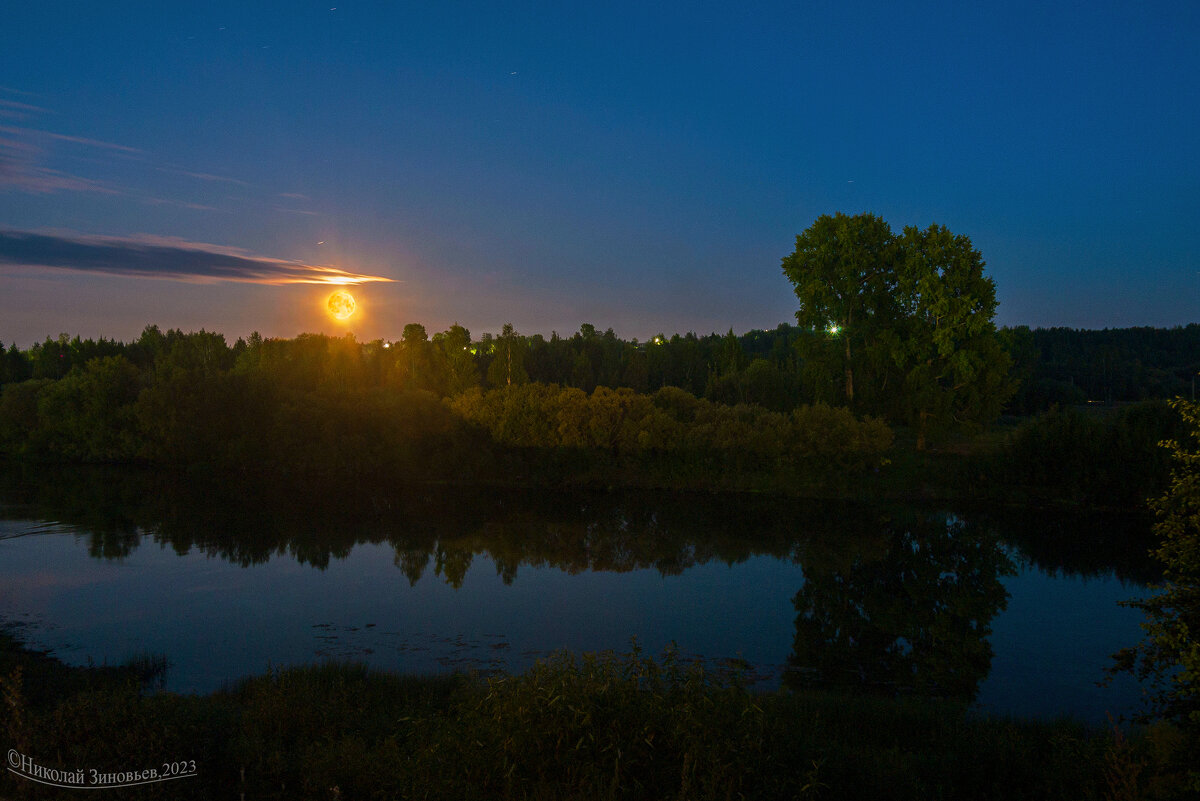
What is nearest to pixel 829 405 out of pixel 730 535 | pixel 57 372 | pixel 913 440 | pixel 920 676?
pixel 913 440

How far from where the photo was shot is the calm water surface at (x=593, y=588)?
53.7 ft

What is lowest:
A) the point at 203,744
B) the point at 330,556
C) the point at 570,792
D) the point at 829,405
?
the point at 330,556

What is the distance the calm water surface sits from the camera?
53.7 ft

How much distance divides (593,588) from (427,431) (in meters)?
25.5

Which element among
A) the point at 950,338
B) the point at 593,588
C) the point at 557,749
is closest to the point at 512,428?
the point at 593,588

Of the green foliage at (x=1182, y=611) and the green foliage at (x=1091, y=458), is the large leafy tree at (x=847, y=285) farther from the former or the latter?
the green foliage at (x=1182, y=611)

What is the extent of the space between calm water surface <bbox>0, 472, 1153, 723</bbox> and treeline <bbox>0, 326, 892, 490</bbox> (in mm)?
3605

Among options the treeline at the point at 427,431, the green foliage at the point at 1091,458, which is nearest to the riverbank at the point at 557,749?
the green foliage at the point at 1091,458

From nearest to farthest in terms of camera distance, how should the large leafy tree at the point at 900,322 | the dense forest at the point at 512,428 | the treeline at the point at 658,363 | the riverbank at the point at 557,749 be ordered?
the riverbank at the point at 557,749
the dense forest at the point at 512,428
the large leafy tree at the point at 900,322
the treeline at the point at 658,363

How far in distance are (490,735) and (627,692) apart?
3.92 feet

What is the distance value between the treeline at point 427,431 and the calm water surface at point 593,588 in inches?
142

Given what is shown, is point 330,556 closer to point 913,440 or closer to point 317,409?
point 317,409

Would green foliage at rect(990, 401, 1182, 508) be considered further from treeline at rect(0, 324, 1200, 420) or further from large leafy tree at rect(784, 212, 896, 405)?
treeline at rect(0, 324, 1200, 420)

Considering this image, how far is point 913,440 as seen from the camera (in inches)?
1709
